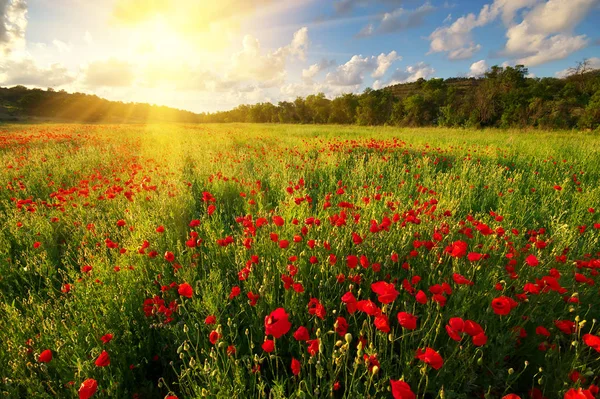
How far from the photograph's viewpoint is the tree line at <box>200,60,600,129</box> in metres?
25.1

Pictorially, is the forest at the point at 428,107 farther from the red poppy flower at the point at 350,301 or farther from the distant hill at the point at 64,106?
the red poppy flower at the point at 350,301

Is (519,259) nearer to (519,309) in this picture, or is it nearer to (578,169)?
(519,309)

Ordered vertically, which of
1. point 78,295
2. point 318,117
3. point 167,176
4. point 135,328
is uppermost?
point 318,117

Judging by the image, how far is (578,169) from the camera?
606 centimetres

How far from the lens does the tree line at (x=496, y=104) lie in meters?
25.1

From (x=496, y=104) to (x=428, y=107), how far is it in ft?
29.7

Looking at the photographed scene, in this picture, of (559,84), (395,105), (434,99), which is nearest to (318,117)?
(395,105)

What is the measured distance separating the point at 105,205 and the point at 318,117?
176 ft

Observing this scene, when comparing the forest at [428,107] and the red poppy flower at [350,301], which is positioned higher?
the forest at [428,107]

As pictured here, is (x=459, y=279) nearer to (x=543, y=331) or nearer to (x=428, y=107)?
(x=543, y=331)

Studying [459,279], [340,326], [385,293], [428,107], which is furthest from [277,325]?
[428,107]

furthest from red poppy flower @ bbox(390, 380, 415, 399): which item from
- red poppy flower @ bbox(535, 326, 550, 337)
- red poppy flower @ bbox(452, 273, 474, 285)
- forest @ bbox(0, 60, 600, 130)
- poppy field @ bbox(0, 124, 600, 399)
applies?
forest @ bbox(0, 60, 600, 130)

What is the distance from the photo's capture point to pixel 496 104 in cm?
3070

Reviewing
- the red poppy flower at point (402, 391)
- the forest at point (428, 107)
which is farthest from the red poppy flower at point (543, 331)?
the forest at point (428, 107)
